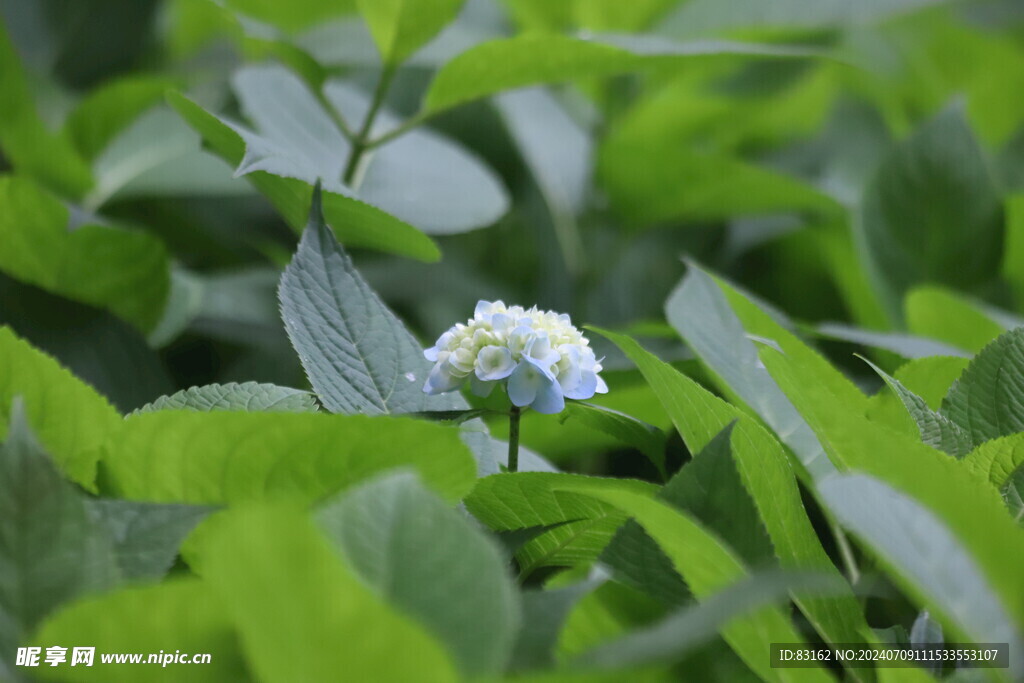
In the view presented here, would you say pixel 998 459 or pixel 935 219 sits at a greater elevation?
pixel 935 219

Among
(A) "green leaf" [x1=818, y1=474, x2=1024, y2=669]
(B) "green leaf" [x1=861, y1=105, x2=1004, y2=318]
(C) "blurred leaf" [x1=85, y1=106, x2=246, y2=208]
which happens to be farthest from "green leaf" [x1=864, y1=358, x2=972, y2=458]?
(C) "blurred leaf" [x1=85, y1=106, x2=246, y2=208]

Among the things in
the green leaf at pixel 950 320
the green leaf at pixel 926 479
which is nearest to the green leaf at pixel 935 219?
the green leaf at pixel 950 320

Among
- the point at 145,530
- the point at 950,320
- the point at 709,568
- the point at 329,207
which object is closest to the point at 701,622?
the point at 709,568

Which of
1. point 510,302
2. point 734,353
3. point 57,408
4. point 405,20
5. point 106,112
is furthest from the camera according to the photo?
point 510,302

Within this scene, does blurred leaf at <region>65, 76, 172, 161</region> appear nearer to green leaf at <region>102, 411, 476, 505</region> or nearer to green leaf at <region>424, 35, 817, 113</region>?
green leaf at <region>424, 35, 817, 113</region>

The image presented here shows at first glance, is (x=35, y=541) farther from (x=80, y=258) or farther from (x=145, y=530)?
(x=80, y=258)

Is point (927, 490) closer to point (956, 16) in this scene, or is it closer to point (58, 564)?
point (58, 564)

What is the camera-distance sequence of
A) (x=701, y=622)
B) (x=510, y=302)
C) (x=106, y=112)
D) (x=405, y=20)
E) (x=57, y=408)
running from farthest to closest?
1. (x=510, y=302)
2. (x=106, y=112)
3. (x=405, y=20)
4. (x=57, y=408)
5. (x=701, y=622)
